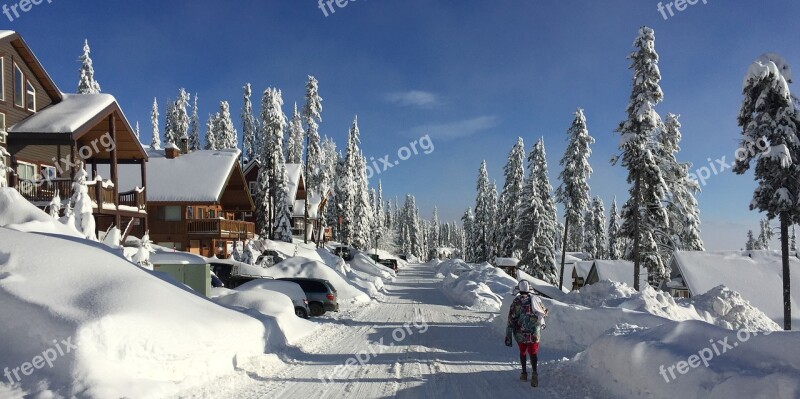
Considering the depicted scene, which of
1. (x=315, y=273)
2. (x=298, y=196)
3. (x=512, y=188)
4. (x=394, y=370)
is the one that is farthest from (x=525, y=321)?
(x=298, y=196)

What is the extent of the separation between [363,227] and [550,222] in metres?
29.2

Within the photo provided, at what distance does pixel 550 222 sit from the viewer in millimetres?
46531

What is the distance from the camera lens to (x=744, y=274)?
2992cm

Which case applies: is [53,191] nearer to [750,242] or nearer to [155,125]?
[155,125]

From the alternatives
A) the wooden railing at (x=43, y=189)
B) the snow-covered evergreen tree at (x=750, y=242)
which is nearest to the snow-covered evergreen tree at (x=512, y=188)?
the wooden railing at (x=43, y=189)

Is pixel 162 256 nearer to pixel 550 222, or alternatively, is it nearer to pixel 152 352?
pixel 152 352

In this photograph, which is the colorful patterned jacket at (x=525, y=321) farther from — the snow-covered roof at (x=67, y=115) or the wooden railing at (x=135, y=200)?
the wooden railing at (x=135, y=200)

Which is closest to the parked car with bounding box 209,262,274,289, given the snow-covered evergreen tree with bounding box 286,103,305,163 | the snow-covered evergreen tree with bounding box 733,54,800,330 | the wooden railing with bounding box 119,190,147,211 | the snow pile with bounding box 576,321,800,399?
the wooden railing with bounding box 119,190,147,211

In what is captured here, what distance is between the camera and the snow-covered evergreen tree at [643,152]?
2548cm

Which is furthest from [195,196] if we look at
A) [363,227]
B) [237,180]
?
[363,227]

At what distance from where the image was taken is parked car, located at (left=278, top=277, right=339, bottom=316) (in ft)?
61.0

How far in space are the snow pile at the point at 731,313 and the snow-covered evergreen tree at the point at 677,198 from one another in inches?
449

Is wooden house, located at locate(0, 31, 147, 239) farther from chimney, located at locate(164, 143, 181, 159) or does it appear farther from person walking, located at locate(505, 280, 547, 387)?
person walking, located at locate(505, 280, 547, 387)

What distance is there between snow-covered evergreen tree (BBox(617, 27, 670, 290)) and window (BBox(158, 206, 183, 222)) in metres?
28.7
